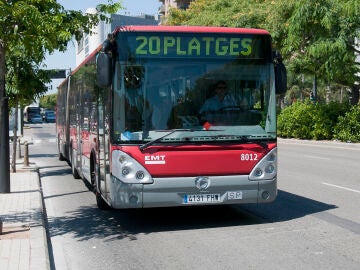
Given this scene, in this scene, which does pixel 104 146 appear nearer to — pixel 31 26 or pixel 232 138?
pixel 232 138

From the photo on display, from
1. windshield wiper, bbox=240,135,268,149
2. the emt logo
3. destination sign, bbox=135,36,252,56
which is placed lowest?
the emt logo

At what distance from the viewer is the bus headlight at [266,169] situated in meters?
8.45

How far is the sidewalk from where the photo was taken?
20.9 feet

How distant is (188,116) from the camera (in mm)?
8219

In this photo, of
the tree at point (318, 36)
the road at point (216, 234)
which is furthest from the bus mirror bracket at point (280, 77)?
the tree at point (318, 36)

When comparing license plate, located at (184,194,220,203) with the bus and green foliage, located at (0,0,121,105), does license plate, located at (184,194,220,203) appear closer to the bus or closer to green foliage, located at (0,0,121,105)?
the bus

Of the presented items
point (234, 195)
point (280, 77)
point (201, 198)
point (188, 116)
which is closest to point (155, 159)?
point (188, 116)

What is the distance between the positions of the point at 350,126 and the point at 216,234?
72.8 ft

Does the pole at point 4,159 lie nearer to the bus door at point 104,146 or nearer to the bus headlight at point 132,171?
the bus door at point 104,146

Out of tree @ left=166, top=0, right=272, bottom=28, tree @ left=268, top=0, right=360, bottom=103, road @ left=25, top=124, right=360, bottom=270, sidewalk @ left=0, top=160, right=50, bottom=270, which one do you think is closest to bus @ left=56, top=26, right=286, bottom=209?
road @ left=25, top=124, right=360, bottom=270

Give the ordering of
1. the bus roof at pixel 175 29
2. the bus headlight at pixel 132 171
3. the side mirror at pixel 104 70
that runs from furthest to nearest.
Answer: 1. the bus roof at pixel 175 29
2. the bus headlight at pixel 132 171
3. the side mirror at pixel 104 70

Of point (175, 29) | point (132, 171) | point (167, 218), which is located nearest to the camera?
point (132, 171)

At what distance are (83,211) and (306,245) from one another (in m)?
4.60

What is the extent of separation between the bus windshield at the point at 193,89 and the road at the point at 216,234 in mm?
1315
